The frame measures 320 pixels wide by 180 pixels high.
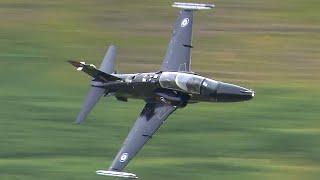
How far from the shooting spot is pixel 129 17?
111 ft

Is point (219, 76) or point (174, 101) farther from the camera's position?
point (219, 76)

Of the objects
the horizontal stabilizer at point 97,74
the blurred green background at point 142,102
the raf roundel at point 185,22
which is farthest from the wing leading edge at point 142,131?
the raf roundel at point 185,22

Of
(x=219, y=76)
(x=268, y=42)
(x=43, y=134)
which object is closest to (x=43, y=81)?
(x=43, y=134)

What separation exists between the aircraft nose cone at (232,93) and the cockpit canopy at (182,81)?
52 cm

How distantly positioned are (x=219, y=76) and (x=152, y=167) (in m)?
6.05

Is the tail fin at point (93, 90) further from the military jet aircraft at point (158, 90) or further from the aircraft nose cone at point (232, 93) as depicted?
the aircraft nose cone at point (232, 93)

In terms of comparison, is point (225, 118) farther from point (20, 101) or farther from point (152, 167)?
point (20, 101)

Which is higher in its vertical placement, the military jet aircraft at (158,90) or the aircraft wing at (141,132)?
the military jet aircraft at (158,90)

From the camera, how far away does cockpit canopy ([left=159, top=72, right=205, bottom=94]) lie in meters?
23.1

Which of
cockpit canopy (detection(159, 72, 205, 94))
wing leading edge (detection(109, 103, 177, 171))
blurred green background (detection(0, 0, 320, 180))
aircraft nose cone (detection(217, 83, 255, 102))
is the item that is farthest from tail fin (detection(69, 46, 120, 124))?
aircraft nose cone (detection(217, 83, 255, 102))

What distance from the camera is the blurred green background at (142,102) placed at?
2578cm

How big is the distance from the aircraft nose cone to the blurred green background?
9.04ft

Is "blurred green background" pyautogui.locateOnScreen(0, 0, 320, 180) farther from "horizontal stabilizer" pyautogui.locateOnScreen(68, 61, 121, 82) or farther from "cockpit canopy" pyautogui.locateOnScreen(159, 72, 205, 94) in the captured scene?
"cockpit canopy" pyautogui.locateOnScreen(159, 72, 205, 94)

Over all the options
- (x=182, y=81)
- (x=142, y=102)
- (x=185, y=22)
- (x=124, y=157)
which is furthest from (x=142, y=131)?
(x=142, y=102)
